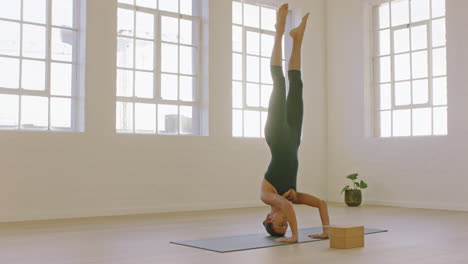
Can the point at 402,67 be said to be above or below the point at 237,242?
above

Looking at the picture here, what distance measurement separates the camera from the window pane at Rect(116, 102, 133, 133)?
285 inches

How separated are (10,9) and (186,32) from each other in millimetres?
2390

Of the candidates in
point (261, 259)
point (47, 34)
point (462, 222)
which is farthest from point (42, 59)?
point (462, 222)

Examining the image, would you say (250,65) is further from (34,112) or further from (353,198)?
(34,112)

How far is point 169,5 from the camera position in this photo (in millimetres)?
7801

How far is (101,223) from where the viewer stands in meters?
5.98

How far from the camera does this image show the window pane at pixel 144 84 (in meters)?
7.43

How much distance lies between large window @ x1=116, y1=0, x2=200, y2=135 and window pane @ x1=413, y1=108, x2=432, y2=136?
10.3ft

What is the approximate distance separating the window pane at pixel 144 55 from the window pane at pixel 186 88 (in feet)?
1.74

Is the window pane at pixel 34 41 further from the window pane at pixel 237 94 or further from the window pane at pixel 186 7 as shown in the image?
the window pane at pixel 237 94

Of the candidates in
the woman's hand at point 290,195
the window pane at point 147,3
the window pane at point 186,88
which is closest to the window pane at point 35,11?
the window pane at point 147,3

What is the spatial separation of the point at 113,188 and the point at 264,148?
2.51m

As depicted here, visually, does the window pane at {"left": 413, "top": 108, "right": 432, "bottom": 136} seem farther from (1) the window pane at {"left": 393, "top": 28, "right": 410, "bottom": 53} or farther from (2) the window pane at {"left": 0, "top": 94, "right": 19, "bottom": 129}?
(2) the window pane at {"left": 0, "top": 94, "right": 19, "bottom": 129}

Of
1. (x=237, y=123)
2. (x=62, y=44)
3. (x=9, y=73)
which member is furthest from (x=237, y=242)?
(x=237, y=123)
